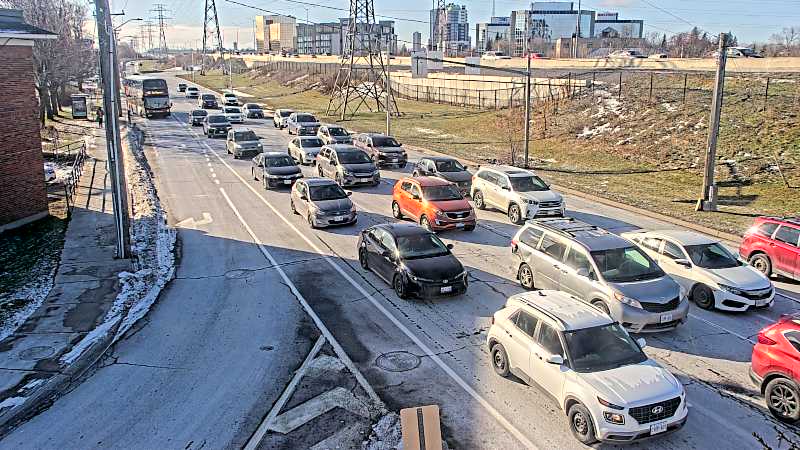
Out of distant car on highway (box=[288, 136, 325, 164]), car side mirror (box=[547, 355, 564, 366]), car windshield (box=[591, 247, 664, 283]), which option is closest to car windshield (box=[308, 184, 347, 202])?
car windshield (box=[591, 247, 664, 283])

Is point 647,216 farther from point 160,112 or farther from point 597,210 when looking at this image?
point 160,112

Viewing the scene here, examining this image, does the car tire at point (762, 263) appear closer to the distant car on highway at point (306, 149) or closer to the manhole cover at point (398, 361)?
the manhole cover at point (398, 361)

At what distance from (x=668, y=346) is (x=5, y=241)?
64.7ft

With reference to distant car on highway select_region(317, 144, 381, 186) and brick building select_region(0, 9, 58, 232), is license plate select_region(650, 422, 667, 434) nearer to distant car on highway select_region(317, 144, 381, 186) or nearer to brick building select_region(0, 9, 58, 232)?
distant car on highway select_region(317, 144, 381, 186)

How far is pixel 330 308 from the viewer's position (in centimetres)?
1486

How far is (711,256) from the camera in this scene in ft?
50.2

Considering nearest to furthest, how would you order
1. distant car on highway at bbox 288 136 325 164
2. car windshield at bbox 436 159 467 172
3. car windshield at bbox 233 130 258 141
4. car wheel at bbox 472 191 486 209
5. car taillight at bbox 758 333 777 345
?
1. car taillight at bbox 758 333 777 345
2. car wheel at bbox 472 191 486 209
3. car windshield at bbox 436 159 467 172
4. distant car on highway at bbox 288 136 325 164
5. car windshield at bbox 233 130 258 141

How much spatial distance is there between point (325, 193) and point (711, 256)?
12646 mm

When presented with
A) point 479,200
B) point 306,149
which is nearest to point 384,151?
point 306,149

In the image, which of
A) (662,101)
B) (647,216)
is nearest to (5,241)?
(647,216)

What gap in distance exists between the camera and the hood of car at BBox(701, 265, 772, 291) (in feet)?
46.9

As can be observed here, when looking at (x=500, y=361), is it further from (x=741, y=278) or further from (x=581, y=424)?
(x=741, y=278)

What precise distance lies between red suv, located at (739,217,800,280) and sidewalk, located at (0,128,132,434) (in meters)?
15.8

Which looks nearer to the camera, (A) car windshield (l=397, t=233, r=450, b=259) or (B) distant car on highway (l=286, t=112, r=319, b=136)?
(A) car windshield (l=397, t=233, r=450, b=259)
